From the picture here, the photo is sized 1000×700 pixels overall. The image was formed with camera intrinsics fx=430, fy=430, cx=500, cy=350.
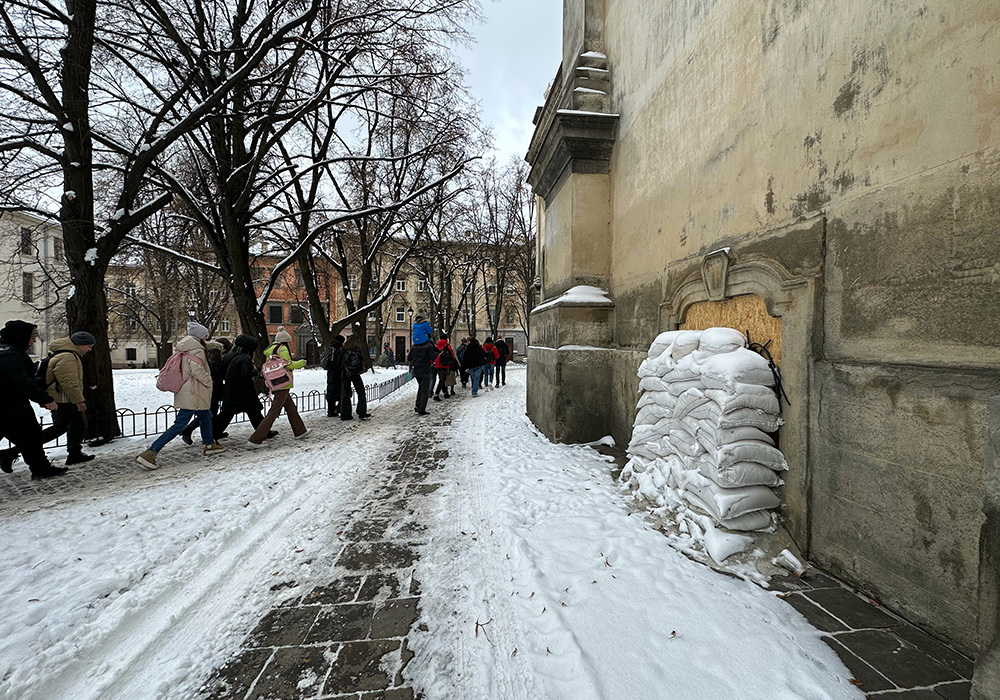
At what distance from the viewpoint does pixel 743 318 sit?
148 inches

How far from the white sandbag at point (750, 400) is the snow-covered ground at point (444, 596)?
1130mm

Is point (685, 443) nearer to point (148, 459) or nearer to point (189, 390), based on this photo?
point (189, 390)

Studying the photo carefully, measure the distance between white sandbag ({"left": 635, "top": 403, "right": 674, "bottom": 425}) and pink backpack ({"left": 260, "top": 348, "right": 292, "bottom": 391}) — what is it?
16.7 ft

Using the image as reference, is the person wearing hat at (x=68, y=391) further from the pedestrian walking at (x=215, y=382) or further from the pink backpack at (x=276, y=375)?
the pink backpack at (x=276, y=375)

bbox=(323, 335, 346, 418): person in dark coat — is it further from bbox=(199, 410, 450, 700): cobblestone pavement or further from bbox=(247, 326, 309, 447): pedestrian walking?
bbox=(199, 410, 450, 700): cobblestone pavement

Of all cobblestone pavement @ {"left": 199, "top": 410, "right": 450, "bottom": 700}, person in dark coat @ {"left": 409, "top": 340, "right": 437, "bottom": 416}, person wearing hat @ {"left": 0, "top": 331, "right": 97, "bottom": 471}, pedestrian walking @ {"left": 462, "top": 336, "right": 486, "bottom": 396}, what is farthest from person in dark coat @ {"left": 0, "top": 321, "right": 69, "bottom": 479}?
pedestrian walking @ {"left": 462, "top": 336, "right": 486, "bottom": 396}

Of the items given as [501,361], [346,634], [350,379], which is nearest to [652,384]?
[346,634]

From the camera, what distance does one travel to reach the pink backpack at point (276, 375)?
6461mm

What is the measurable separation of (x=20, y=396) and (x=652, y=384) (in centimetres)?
658

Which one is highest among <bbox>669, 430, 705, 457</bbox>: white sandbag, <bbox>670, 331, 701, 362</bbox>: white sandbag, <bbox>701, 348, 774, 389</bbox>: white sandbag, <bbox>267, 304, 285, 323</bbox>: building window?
<bbox>267, 304, 285, 323</bbox>: building window

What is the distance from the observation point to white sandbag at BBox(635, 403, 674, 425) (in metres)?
3.90

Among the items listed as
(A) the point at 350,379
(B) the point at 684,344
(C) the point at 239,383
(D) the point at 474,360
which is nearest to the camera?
(B) the point at 684,344

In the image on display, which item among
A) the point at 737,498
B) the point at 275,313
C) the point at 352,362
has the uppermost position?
the point at 275,313

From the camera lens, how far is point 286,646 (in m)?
2.23
